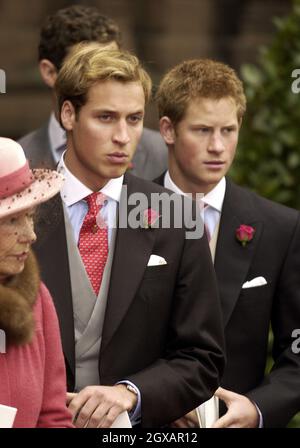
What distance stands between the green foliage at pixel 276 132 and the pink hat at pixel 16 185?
2723 millimetres

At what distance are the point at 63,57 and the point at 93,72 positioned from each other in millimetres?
1368

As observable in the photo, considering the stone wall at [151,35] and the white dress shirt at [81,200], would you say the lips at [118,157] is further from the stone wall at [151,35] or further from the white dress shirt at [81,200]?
the stone wall at [151,35]

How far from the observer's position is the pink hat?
417cm

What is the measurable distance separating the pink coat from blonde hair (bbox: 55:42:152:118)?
873 millimetres

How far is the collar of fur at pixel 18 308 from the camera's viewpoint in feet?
13.2

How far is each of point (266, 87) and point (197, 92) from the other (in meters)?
1.85

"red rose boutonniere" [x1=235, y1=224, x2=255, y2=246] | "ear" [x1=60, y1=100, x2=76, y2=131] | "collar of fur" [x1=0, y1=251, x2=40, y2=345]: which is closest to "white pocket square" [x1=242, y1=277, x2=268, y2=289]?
"red rose boutonniere" [x1=235, y1=224, x2=255, y2=246]

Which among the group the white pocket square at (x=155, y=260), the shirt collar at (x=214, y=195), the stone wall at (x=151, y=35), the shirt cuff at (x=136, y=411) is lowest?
the stone wall at (x=151, y=35)

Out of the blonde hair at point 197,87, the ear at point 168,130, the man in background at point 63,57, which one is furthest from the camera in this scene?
the man in background at point 63,57

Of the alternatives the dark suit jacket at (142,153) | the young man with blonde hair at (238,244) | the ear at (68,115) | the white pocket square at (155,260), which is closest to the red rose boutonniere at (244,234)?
the young man with blonde hair at (238,244)

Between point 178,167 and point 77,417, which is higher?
point 178,167

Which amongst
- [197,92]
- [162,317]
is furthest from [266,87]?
[162,317]
